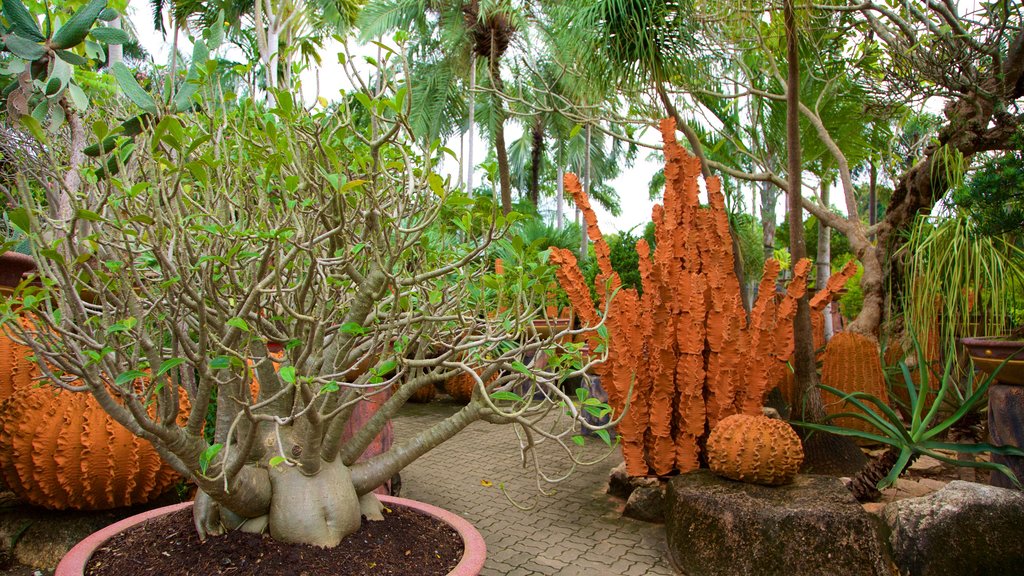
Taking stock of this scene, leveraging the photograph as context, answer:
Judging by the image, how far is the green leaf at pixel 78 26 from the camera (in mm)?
1655

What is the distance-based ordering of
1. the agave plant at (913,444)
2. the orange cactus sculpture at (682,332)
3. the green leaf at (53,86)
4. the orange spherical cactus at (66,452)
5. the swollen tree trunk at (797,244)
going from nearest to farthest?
the green leaf at (53,86), the orange spherical cactus at (66,452), the agave plant at (913,444), the orange cactus sculpture at (682,332), the swollen tree trunk at (797,244)

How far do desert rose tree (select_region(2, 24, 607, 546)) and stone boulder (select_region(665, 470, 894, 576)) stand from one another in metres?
1.32

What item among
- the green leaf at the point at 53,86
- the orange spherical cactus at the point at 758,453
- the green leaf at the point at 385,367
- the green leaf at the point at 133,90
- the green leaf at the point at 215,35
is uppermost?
the green leaf at the point at 215,35

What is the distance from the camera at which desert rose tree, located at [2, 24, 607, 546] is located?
1.63 m

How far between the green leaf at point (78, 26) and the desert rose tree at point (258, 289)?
183 mm

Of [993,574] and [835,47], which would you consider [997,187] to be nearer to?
[993,574]

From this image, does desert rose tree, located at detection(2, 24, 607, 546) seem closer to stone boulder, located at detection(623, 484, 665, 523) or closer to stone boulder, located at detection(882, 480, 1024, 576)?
stone boulder, located at detection(623, 484, 665, 523)

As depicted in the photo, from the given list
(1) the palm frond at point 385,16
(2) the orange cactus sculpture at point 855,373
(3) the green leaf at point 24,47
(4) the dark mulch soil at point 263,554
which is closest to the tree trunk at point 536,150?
(1) the palm frond at point 385,16

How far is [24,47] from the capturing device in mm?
1711

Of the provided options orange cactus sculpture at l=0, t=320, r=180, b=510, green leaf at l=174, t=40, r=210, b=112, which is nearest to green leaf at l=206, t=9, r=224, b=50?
green leaf at l=174, t=40, r=210, b=112

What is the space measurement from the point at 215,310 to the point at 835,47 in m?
6.71

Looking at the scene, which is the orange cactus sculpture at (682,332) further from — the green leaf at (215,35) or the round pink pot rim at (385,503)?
the green leaf at (215,35)

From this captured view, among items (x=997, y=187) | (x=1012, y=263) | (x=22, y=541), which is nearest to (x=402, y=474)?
(x=22, y=541)

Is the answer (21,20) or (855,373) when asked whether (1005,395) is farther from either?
(21,20)
